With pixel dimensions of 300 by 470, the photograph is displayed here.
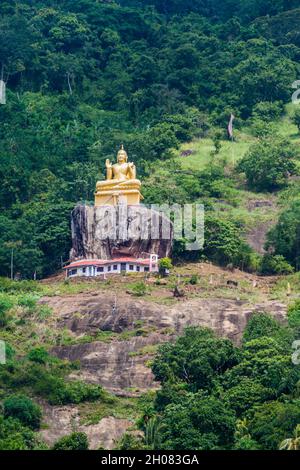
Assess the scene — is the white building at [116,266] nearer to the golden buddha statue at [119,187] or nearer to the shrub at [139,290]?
the shrub at [139,290]

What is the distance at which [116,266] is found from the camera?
6681 centimetres

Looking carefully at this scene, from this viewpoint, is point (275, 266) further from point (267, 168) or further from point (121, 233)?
point (267, 168)

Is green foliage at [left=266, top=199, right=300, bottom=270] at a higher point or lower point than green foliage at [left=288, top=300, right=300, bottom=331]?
higher

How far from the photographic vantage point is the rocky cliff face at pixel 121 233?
221ft

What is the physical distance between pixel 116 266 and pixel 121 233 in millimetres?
1576

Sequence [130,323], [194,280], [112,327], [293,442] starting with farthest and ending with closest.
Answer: [194,280]
[130,323]
[112,327]
[293,442]

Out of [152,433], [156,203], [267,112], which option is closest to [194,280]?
[156,203]

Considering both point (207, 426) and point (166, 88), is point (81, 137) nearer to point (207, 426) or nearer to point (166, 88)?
point (166, 88)

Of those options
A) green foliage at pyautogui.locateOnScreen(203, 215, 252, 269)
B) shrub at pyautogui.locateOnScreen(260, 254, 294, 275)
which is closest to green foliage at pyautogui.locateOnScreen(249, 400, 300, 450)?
shrub at pyautogui.locateOnScreen(260, 254, 294, 275)

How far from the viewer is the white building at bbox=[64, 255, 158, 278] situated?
66.6m

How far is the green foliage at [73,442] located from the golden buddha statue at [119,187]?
19.5 m

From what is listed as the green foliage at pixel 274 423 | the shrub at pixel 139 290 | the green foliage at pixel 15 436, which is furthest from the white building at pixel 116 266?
the green foliage at pixel 274 423

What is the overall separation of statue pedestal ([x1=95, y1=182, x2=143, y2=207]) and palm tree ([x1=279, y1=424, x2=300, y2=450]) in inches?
867

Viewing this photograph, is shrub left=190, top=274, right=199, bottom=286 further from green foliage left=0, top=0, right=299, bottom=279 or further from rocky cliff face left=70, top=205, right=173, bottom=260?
green foliage left=0, top=0, right=299, bottom=279
